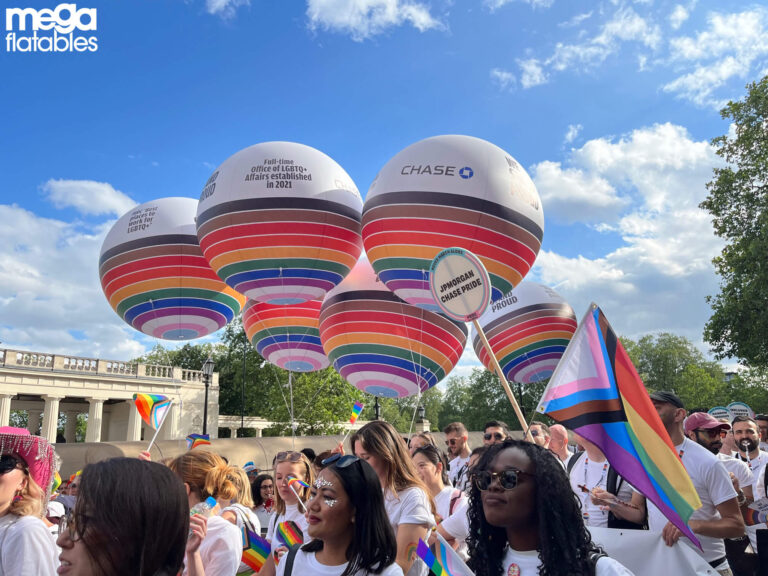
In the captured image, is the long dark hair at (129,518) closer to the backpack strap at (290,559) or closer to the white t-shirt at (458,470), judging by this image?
the backpack strap at (290,559)

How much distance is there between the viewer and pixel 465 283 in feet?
23.9

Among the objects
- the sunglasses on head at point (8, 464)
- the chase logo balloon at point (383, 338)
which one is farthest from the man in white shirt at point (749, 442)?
the sunglasses on head at point (8, 464)

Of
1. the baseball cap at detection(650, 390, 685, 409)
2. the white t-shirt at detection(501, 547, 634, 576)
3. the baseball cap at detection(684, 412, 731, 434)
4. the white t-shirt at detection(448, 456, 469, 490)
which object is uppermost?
the baseball cap at detection(650, 390, 685, 409)

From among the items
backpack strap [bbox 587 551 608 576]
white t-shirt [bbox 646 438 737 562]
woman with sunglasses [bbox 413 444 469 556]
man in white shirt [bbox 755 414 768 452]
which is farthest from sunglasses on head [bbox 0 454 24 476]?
man in white shirt [bbox 755 414 768 452]

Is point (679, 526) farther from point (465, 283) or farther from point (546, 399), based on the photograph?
point (465, 283)

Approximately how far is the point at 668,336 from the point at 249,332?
66306 millimetres

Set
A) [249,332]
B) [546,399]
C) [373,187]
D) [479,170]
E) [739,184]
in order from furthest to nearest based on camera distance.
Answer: [739,184] < [249,332] < [373,187] < [479,170] < [546,399]

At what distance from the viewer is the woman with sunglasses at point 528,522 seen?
2.51 m

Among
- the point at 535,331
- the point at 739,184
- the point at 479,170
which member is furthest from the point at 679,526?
the point at 739,184

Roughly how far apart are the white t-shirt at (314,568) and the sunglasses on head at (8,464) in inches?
53.9

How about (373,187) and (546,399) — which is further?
(373,187)

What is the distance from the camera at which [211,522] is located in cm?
340

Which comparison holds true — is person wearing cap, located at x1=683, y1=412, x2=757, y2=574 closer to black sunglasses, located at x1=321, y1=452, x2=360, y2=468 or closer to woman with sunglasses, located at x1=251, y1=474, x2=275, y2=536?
black sunglasses, located at x1=321, y1=452, x2=360, y2=468

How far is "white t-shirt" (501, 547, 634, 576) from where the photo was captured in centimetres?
244
